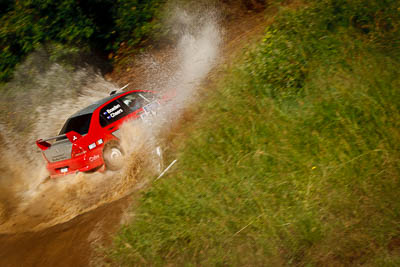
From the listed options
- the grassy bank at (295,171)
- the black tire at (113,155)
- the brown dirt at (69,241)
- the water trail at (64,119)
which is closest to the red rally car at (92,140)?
the black tire at (113,155)

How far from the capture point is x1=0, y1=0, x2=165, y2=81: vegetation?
1270 centimetres

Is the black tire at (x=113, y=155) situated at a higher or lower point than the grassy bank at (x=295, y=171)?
higher

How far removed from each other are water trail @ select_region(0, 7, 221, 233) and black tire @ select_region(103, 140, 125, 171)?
144mm

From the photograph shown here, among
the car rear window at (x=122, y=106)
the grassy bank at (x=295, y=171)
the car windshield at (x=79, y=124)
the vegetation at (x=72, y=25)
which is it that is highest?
the vegetation at (x=72, y=25)

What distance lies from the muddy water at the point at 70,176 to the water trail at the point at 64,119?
24 millimetres

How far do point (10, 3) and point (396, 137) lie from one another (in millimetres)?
13461

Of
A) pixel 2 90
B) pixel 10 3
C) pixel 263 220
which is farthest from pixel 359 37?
pixel 10 3

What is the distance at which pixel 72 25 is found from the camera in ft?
43.6

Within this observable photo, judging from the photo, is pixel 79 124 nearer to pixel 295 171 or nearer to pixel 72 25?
pixel 295 171

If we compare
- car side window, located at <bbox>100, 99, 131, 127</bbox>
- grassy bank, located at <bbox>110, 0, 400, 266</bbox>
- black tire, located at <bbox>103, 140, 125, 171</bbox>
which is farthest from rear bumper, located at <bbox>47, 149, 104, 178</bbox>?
grassy bank, located at <bbox>110, 0, 400, 266</bbox>

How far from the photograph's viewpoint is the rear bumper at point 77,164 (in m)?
7.62

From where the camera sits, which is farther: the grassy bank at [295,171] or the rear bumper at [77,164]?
the rear bumper at [77,164]

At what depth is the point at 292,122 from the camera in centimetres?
684

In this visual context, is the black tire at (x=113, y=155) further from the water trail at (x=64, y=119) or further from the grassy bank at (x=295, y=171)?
Result: the grassy bank at (x=295, y=171)
